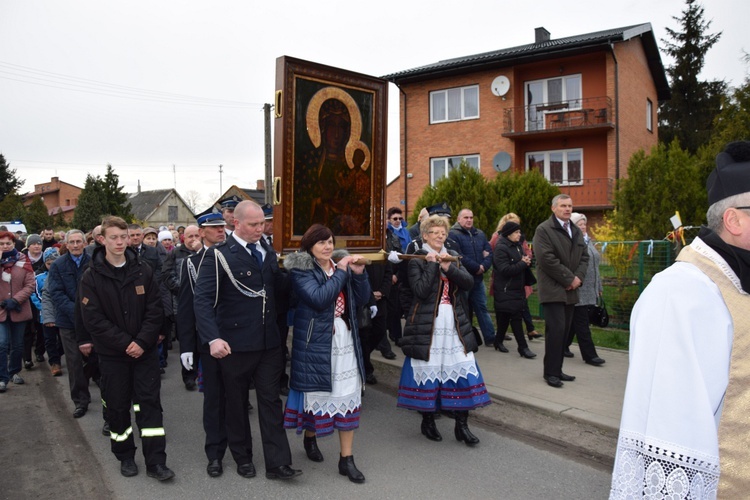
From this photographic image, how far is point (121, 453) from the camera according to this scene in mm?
4766

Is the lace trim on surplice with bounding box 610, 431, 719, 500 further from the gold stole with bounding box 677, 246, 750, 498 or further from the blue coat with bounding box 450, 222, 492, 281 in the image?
the blue coat with bounding box 450, 222, 492, 281

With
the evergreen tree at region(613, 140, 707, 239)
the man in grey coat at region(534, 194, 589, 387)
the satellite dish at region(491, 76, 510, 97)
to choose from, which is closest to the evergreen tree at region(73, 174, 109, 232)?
the satellite dish at region(491, 76, 510, 97)

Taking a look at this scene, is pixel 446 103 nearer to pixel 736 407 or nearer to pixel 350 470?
pixel 350 470

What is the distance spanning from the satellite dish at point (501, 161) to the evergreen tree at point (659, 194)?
10021 millimetres

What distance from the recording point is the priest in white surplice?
5.43 feet

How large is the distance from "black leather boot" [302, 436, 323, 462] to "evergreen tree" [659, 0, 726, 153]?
3752cm

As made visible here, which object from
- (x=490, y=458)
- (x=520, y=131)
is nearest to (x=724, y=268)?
(x=490, y=458)

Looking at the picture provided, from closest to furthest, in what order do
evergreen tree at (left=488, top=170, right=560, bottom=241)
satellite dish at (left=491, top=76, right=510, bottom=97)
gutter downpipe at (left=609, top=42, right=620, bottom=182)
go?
evergreen tree at (left=488, top=170, right=560, bottom=241) → gutter downpipe at (left=609, top=42, right=620, bottom=182) → satellite dish at (left=491, top=76, right=510, bottom=97)

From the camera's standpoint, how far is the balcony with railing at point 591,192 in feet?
80.0

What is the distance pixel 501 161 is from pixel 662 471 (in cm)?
2366

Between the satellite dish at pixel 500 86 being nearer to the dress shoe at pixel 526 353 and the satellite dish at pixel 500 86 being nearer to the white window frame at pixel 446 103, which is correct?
the white window frame at pixel 446 103

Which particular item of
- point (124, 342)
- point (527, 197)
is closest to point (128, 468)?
point (124, 342)

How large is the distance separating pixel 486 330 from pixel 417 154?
1985cm

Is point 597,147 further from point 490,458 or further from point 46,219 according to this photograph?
point 46,219
